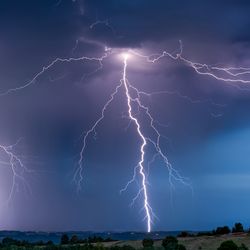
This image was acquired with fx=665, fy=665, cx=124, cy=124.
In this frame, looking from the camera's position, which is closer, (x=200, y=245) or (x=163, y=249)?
(x=163, y=249)

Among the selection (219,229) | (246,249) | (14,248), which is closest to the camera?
(246,249)

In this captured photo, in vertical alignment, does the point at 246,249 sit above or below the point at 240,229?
below

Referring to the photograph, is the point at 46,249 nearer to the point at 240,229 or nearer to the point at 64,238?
the point at 64,238

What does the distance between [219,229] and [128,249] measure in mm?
18625

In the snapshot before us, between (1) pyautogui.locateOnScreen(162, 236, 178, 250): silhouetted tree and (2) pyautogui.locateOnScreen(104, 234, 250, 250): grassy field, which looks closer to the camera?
(1) pyautogui.locateOnScreen(162, 236, 178, 250): silhouetted tree

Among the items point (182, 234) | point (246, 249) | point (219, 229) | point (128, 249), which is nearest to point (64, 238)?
point (182, 234)

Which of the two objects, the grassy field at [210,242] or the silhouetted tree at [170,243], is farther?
the grassy field at [210,242]

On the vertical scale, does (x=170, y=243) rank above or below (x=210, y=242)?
below

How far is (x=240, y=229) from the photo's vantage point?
219 ft

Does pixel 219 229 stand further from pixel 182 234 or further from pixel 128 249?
pixel 128 249

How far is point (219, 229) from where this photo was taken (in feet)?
215

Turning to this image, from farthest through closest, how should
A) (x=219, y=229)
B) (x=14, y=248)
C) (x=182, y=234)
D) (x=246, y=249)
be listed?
(x=182, y=234)
(x=219, y=229)
(x=14, y=248)
(x=246, y=249)

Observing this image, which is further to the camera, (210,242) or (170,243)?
(210,242)

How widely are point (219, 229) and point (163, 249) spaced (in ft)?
59.3
